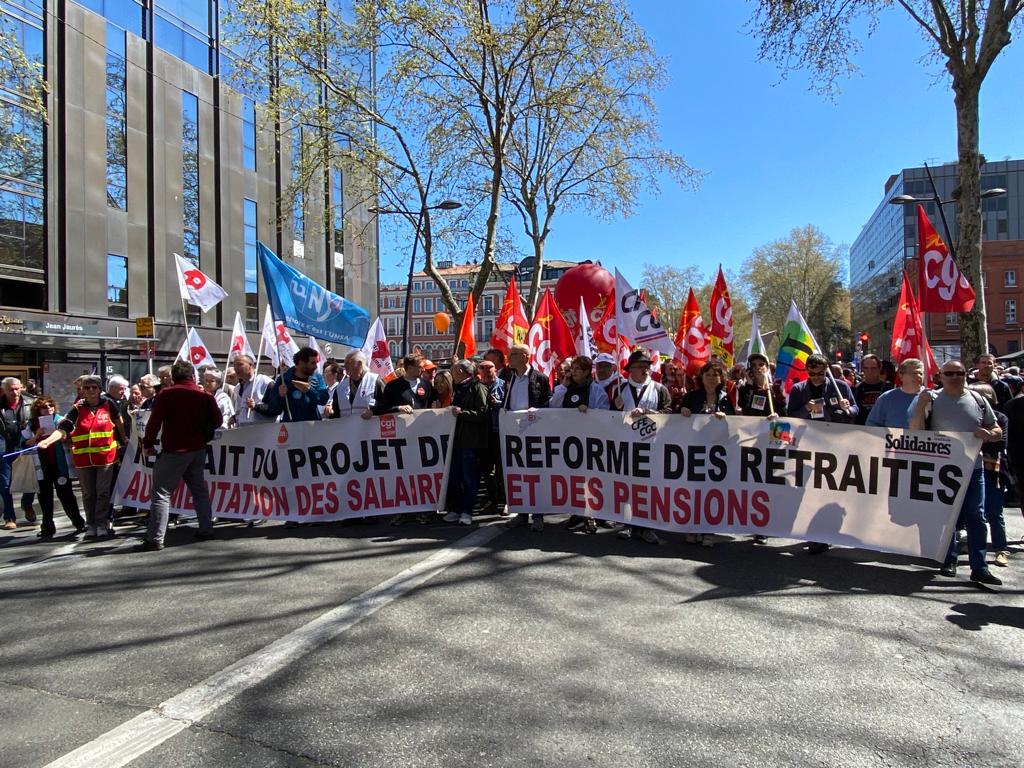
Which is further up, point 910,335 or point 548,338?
point 548,338

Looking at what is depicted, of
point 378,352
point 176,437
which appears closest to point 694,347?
point 378,352

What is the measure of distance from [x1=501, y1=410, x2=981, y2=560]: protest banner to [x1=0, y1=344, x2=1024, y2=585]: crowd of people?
7.0 inches

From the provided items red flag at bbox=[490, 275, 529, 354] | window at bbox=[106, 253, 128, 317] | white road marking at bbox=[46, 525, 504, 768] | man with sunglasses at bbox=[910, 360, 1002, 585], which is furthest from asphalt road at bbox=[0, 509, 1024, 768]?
window at bbox=[106, 253, 128, 317]

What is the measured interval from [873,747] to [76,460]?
24.7 ft

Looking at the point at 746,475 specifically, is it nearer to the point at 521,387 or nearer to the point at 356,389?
the point at 521,387

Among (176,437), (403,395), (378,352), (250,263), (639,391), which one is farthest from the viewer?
(250,263)

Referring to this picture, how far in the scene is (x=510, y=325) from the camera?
10.7 m

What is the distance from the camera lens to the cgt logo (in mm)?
6117

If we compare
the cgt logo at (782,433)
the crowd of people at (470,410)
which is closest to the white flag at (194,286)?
the crowd of people at (470,410)

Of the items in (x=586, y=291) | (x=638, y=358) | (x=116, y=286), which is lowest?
(x=638, y=358)

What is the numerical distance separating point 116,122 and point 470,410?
24.9m

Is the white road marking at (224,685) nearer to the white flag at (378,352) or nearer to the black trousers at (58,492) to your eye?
the black trousers at (58,492)

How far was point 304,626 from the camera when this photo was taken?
13.9ft

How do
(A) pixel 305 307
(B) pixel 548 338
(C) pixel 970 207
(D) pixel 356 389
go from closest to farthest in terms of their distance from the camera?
(D) pixel 356 389 < (A) pixel 305 307 < (B) pixel 548 338 < (C) pixel 970 207
